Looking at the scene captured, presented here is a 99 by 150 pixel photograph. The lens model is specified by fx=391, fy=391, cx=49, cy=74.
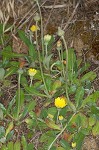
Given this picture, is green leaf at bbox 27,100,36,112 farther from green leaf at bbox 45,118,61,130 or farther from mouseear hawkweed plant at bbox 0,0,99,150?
green leaf at bbox 45,118,61,130

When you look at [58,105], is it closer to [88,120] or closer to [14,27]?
[88,120]

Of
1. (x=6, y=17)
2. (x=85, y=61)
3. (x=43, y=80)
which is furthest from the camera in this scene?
(x=6, y=17)

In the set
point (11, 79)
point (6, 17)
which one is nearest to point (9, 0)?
point (6, 17)

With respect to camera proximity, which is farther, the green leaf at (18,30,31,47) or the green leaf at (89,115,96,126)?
the green leaf at (18,30,31,47)

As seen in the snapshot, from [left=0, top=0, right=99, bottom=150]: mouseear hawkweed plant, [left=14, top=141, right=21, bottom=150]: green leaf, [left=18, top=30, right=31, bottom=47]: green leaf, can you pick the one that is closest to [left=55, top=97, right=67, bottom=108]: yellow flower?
[left=0, top=0, right=99, bottom=150]: mouseear hawkweed plant

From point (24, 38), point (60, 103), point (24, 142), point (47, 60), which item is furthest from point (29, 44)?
point (24, 142)

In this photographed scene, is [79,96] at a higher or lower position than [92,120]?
higher

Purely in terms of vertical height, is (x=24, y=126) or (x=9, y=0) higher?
(x=9, y=0)

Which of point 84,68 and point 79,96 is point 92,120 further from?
point 84,68
